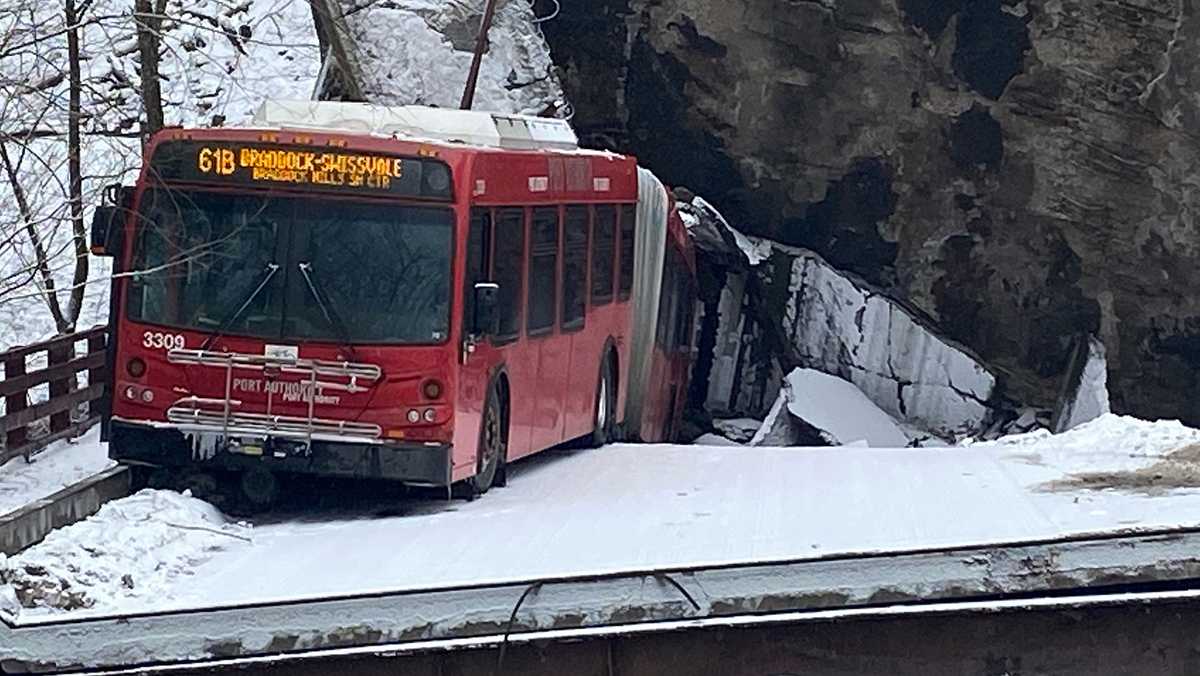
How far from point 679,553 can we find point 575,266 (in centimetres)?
777

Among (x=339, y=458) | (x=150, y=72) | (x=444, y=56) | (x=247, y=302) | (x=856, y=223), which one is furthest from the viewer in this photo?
(x=444, y=56)

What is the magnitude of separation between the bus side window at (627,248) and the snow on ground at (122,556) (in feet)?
24.5

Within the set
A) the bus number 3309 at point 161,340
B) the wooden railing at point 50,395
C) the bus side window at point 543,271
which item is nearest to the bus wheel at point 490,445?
the bus side window at point 543,271

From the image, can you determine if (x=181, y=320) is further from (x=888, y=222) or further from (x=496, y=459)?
(x=888, y=222)

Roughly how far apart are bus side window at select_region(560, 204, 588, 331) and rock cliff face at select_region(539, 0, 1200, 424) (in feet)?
35.2

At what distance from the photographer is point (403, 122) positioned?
12977mm

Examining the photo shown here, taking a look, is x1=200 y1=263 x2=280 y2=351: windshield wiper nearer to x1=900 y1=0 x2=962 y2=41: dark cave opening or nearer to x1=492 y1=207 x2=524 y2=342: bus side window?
x1=492 y1=207 x2=524 y2=342: bus side window

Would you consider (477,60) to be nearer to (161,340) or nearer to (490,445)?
(490,445)

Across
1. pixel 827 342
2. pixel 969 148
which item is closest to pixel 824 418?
pixel 827 342

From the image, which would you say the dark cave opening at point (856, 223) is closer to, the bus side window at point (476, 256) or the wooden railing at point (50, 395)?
the wooden railing at point (50, 395)

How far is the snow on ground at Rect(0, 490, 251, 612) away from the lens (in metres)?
→ 6.99

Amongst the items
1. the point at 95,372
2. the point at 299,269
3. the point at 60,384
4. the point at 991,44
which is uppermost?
the point at 991,44

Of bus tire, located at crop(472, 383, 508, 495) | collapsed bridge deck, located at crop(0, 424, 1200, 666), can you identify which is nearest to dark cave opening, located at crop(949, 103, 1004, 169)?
collapsed bridge deck, located at crop(0, 424, 1200, 666)

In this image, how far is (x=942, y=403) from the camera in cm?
2445
